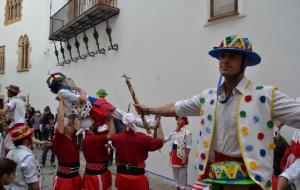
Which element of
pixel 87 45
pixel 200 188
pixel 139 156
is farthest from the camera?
pixel 87 45

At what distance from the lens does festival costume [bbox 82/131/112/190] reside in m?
4.75

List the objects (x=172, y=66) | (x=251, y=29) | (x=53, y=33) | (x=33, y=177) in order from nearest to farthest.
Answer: (x=33, y=177) < (x=251, y=29) < (x=172, y=66) < (x=53, y=33)

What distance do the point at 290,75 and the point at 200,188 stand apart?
389 centimetres

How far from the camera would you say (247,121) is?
90.4 inches

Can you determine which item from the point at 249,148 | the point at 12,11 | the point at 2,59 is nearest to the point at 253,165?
the point at 249,148

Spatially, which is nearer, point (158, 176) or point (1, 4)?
point (158, 176)

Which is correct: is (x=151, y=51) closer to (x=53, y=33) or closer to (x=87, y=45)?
(x=87, y=45)

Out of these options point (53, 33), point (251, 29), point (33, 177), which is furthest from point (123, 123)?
point (53, 33)

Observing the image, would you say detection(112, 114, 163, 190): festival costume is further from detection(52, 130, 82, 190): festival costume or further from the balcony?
the balcony

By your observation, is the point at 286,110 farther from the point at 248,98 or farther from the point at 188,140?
the point at 188,140

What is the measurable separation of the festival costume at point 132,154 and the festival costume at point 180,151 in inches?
97.9

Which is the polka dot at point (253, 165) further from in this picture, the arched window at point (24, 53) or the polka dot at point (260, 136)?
the arched window at point (24, 53)

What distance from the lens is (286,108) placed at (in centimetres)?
228

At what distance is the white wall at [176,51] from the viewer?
19.5ft
